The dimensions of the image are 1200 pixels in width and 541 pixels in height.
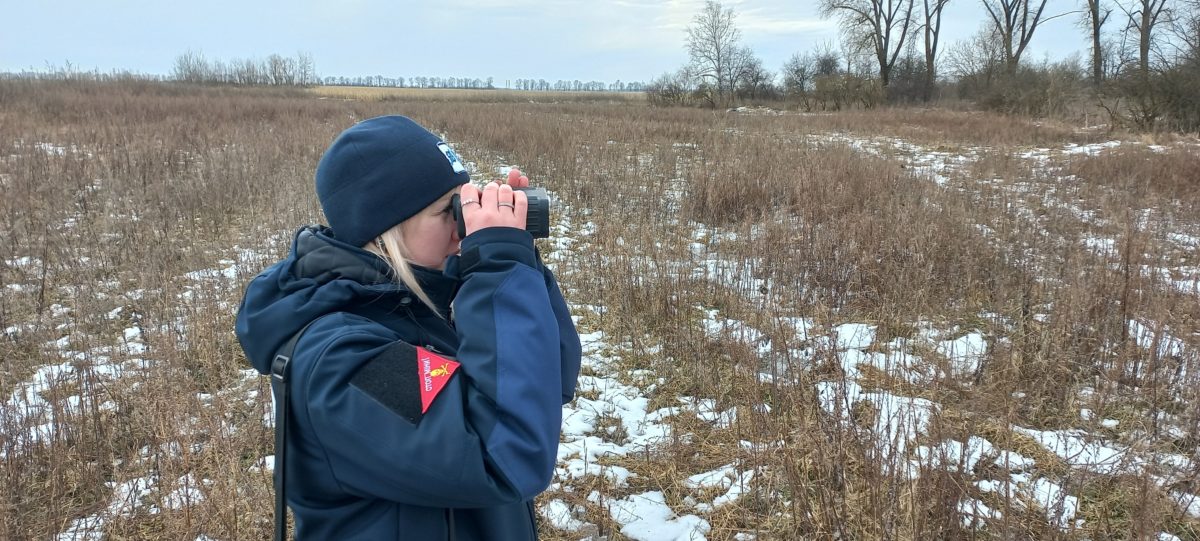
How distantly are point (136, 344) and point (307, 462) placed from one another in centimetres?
364

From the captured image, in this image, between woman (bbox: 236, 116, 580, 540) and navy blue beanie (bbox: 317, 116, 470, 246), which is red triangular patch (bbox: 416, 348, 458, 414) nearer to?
woman (bbox: 236, 116, 580, 540)

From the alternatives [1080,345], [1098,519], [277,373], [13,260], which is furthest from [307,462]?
[13,260]

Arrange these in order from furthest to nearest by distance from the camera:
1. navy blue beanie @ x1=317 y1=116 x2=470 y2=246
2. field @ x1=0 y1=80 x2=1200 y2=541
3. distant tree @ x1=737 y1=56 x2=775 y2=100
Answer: distant tree @ x1=737 y1=56 x2=775 y2=100 → field @ x1=0 y1=80 x2=1200 y2=541 → navy blue beanie @ x1=317 y1=116 x2=470 y2=246

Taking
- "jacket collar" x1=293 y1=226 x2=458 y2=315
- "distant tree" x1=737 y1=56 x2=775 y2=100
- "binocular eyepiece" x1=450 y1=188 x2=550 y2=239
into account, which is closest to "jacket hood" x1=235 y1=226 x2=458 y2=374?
"jacket collar" x1=293 y1=226 x2=458 y2=315

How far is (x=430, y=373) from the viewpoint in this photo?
92cm

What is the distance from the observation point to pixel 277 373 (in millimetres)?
948

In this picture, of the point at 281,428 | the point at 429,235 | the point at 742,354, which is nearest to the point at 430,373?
the point at 281,428

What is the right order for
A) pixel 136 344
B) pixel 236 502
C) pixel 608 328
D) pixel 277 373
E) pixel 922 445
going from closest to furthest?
pixel 277 373 < pixel 236 502 < pixel 922 445 < pixel 136 344 < pixel 608 328

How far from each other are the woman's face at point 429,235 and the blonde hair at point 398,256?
0.01m

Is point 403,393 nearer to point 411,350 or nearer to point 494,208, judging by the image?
point 411,350

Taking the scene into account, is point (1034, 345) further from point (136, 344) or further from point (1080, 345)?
point (136, 344)

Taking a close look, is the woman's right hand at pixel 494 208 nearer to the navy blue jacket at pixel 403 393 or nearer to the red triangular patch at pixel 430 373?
the navy blue jacket at pixel 403 393

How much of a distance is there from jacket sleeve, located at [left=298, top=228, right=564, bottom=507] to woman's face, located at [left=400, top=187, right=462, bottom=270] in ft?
0.71

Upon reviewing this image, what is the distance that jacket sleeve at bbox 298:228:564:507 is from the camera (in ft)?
2.88
